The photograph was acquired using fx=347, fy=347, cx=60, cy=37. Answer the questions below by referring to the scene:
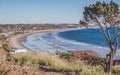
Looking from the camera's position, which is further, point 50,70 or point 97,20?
point 97,20

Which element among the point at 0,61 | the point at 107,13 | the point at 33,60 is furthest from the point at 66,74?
the point at 107,13

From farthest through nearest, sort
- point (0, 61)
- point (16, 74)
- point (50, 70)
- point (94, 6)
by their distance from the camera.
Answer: point (94, 6) < point (50, 70) < point (0, 61) < point (16, 74)

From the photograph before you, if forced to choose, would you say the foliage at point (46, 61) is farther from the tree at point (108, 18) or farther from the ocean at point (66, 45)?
the ocean at point (66, 45)

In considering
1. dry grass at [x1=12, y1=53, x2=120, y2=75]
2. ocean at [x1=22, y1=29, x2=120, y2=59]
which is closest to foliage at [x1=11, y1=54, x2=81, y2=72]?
dry grass at [x1=12, y1=53, x2=120, y2=75]

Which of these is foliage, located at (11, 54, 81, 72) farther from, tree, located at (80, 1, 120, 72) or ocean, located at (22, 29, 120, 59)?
ocean, located at (22, 29, 120, 59)

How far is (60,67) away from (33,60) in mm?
1720

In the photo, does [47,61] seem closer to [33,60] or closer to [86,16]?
[33,60]

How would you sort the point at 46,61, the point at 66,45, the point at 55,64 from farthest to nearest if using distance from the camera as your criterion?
the point at 66,45 < the point at 46,61 < the point at 55,64

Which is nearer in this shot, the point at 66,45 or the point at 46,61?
the point at 46,61

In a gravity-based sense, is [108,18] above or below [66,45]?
above

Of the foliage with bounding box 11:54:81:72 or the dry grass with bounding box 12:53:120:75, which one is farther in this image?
the foliage with bounding box 11:54:81:72

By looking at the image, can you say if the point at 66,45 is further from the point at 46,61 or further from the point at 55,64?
the point at 55,64

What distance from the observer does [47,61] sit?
538 inches

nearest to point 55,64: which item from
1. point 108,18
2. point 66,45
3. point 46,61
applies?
point 46,61
